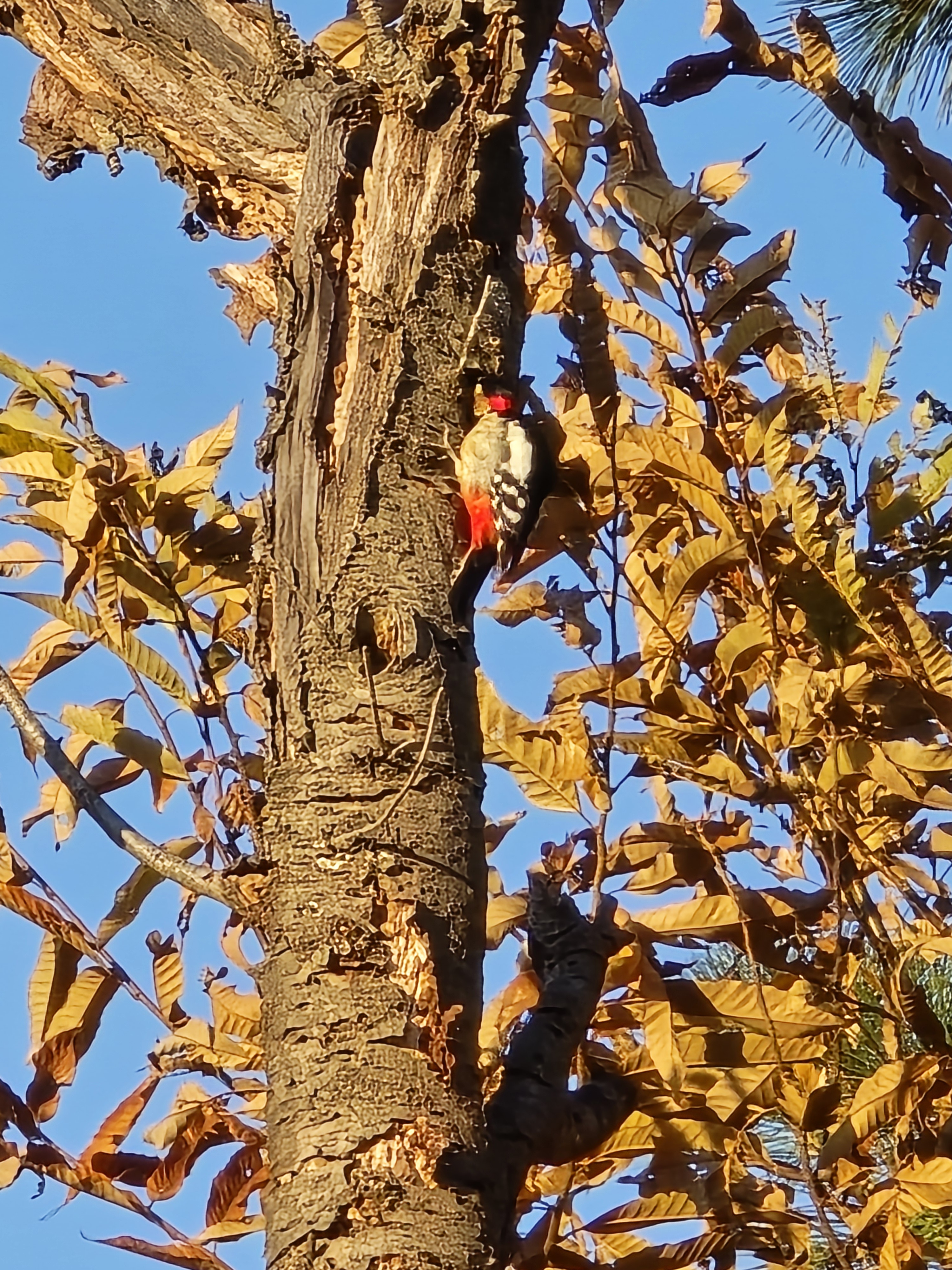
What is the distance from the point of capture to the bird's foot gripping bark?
1.23 m

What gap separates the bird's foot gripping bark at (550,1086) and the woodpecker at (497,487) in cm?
30

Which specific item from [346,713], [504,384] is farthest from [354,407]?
[346,713]

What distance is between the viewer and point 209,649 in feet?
6.15

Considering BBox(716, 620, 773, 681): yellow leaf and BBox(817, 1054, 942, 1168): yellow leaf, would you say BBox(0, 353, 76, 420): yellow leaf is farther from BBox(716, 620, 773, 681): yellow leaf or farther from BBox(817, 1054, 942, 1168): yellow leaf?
BBox(817, 1054, 942, 1168): yellow leaf

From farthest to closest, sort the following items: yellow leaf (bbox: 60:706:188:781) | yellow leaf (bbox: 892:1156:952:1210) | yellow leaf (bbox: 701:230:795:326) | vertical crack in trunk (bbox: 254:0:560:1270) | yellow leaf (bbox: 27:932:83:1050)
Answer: yellow leaf (bbox: 701:230:795:326), yellow leaf (bbox: 60:706:188:781), yellow leaf (bbox: 27:932:83:1050), yellow leaf (bbox: 892:1156:952:1210), vertical crack in trunk (bbox: 254:0:560:1270)

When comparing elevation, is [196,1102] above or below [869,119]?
below

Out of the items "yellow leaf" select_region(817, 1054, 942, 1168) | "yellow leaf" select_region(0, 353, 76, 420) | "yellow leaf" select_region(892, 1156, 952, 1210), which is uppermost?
"yellow leaf" select_region(0, 353, 76, 420)

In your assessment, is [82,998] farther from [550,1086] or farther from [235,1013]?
[550,1086]

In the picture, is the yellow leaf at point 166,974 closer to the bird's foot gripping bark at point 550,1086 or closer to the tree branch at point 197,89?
the bird's foot gripping bark at point 550,1086

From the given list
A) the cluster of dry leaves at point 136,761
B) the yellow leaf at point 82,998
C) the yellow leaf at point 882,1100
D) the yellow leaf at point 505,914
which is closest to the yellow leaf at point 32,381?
the cluster of dry leaves at point 136,761

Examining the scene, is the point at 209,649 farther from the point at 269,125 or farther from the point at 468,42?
the point at 468,42

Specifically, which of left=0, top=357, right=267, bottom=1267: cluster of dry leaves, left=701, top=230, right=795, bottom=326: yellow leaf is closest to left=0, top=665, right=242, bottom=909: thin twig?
left=0, top=357, right=267, bottom=1267: cluster of dry leaves

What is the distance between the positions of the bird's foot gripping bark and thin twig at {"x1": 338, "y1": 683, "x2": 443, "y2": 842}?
0.70 feet

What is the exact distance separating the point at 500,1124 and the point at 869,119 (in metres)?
1.36
